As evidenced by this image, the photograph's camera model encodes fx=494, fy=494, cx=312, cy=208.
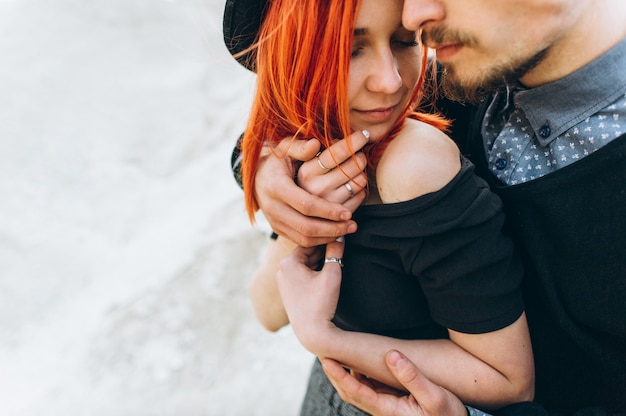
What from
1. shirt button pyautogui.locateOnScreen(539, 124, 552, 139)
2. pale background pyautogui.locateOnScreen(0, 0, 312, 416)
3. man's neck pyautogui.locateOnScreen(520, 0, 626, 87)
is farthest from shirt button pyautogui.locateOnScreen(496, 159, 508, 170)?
pale background pyautogui.locateOnScreen(0, 0, 312, 416)

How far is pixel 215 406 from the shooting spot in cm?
233

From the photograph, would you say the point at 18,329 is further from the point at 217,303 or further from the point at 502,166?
the point at 502,166

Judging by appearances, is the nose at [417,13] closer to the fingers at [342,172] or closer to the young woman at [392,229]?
the young woman at [392,229]

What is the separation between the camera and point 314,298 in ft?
3.74

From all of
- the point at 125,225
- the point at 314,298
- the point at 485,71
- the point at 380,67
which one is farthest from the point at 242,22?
the point at 125,225

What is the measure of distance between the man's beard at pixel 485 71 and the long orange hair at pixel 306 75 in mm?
119

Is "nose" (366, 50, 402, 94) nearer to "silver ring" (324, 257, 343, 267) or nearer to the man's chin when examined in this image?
the man's chin

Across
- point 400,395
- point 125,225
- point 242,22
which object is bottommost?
point 400,395

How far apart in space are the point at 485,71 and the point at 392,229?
44 centimetres

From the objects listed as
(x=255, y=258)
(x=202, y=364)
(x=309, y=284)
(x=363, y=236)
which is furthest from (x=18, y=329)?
(x=363, y=236)

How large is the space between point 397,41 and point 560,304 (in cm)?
68

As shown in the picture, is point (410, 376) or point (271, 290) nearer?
point (410, 376)

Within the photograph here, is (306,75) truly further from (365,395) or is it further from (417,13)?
(365,395)

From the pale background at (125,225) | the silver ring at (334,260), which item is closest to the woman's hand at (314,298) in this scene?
the silver ring at (334,260)
